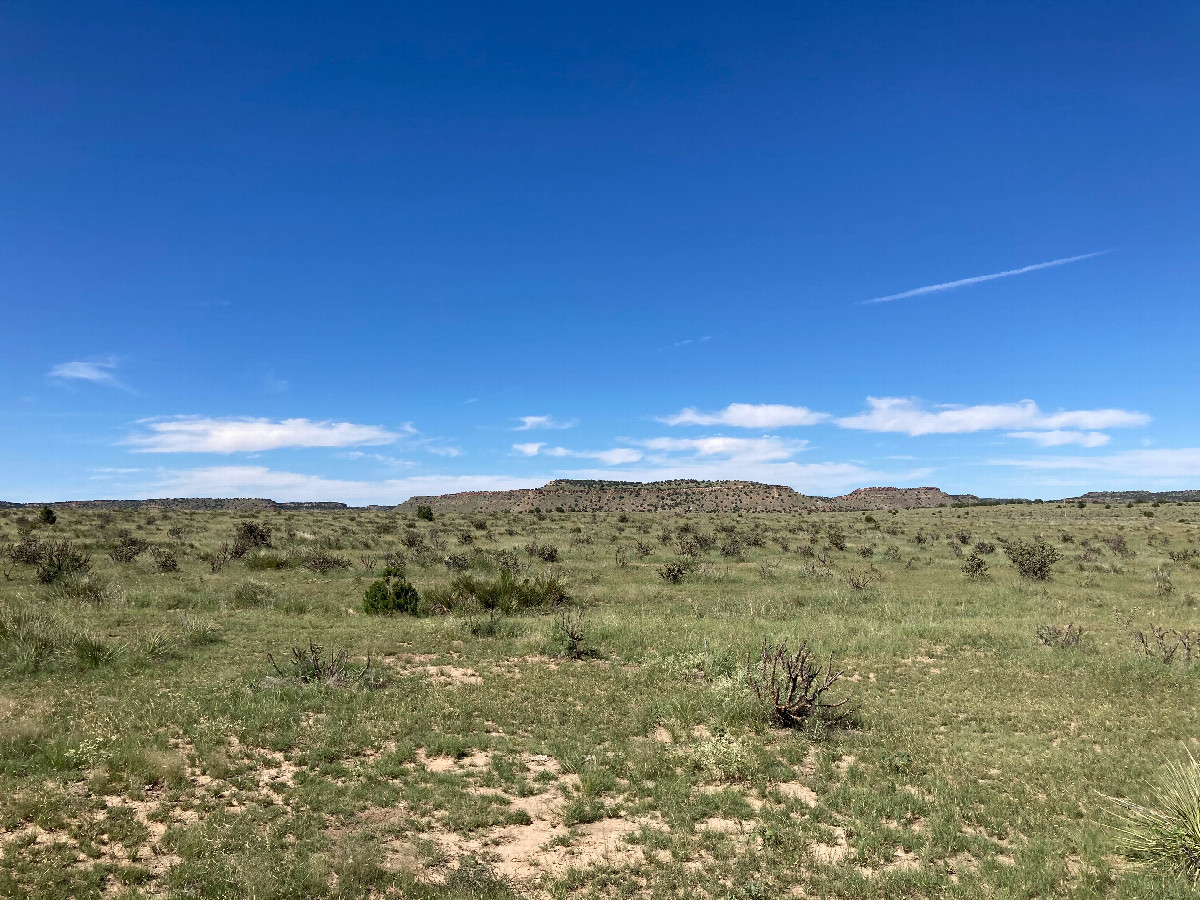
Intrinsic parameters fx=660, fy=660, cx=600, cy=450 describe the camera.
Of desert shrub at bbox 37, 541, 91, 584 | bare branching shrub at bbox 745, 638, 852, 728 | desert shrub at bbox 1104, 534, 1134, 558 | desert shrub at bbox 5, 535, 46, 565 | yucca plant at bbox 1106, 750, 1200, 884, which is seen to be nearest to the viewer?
yucca plant at bbox 1106, 750, 1200, 884

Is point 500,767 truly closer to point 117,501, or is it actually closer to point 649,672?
point 649,672

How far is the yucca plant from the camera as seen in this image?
6.99 m

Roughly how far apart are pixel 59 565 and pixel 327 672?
1717 centimetres

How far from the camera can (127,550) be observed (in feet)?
96.9

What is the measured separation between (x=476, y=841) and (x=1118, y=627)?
2002 cm

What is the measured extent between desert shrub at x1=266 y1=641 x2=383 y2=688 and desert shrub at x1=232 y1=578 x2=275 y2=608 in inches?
340

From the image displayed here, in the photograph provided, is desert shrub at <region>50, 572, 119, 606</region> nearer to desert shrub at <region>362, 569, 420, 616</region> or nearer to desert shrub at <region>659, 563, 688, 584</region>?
desert shrub at <region>362, 569, 420, 616</region>

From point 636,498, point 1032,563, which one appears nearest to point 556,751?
point 1032,563

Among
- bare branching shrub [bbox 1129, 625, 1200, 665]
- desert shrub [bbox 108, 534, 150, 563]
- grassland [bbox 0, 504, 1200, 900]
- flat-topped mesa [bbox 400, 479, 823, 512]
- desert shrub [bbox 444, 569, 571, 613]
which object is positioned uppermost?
flat-topped mesa [bbox 400, 479, 823, 512]

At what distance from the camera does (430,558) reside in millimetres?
33094

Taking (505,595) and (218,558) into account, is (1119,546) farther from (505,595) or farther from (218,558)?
(218,558)

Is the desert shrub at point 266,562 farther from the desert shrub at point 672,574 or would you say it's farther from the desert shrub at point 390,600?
the desert shrub at point 672,574

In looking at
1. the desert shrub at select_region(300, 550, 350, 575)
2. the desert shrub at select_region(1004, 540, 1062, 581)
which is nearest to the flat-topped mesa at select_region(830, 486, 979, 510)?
the desert shrub at select_region(1004, 540, 1062, 581)

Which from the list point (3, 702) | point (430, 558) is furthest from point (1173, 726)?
point (430, 558)
